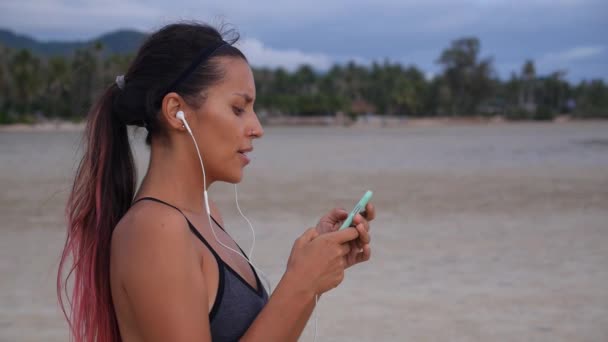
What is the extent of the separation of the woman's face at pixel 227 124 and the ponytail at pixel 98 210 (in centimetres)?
28

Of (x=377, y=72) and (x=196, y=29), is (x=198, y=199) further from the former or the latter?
(x=377, y=72)

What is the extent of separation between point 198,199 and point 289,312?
41cm

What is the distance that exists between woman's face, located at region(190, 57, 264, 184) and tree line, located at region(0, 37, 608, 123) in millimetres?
78544

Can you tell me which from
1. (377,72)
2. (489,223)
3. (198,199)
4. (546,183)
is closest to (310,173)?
(546,183)

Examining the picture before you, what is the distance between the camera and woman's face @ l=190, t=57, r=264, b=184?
172cm

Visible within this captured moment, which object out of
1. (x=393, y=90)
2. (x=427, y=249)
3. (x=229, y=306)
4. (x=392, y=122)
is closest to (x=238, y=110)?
(x=229, y=306)

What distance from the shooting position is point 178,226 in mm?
1543

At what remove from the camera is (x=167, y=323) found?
4.93 feet

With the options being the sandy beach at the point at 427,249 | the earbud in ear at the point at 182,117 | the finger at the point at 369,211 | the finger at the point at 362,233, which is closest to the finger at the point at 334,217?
Answer: the finger at the point at 369,211

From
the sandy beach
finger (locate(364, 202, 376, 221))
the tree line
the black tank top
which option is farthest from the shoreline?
the black tank top

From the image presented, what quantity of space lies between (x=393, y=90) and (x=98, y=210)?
364 ft

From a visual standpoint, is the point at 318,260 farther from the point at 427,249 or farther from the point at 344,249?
the point at 427,249

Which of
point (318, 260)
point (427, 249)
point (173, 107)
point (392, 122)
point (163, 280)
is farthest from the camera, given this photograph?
point (392, 122)

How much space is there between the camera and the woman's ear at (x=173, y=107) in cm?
169
